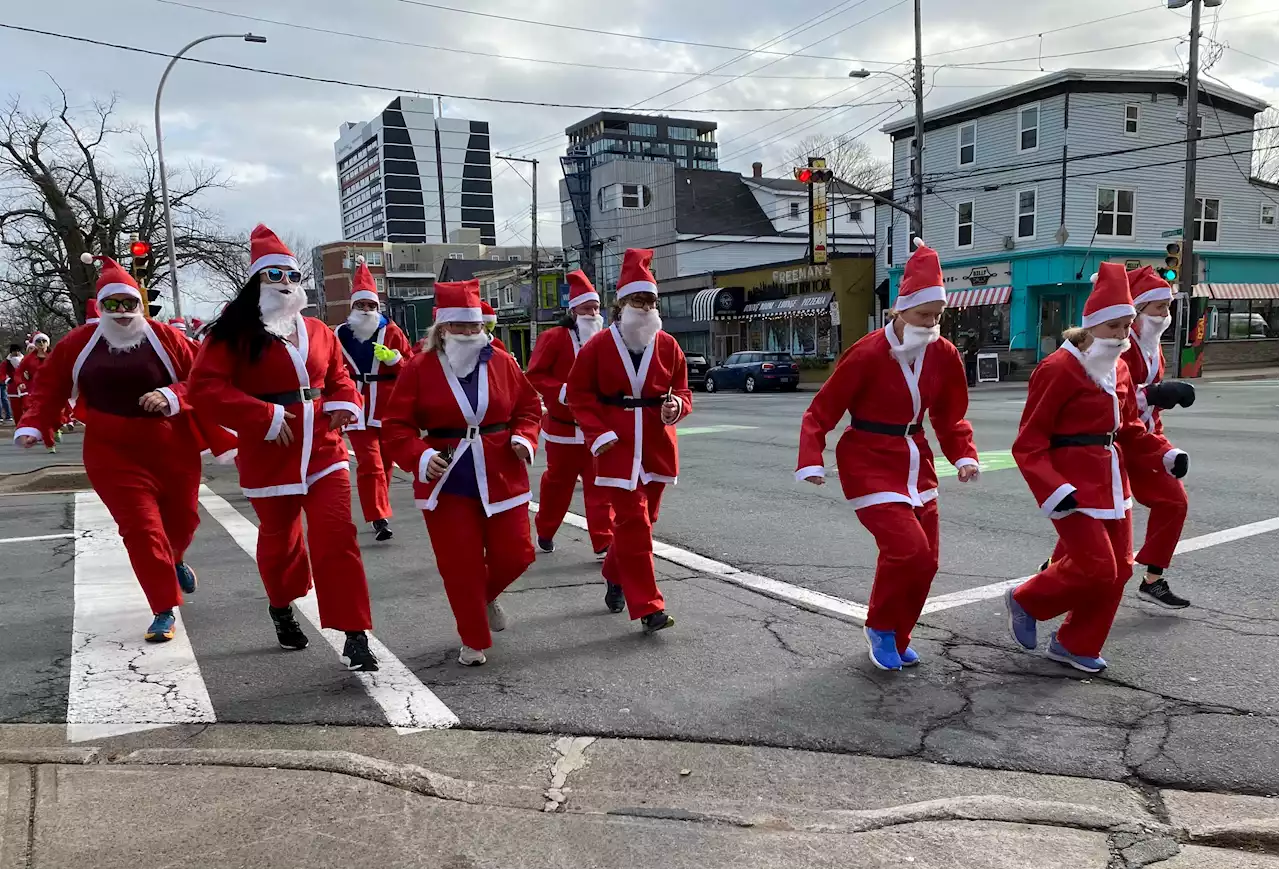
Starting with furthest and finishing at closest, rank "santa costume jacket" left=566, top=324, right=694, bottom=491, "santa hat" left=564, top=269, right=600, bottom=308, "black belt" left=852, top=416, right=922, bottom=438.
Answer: "santa hat" left=564, top=269, right=600, bottom=308, "santa costume jacket" left=566, top=324, right=694, bottom=491, "black belt" left=852, top=416, right=922, bottom=438

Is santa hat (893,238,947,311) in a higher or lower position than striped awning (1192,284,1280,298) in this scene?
lower

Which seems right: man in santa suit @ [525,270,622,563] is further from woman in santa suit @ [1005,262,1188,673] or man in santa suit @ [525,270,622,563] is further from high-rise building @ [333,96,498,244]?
high-rise building @ [333,96,498,244]

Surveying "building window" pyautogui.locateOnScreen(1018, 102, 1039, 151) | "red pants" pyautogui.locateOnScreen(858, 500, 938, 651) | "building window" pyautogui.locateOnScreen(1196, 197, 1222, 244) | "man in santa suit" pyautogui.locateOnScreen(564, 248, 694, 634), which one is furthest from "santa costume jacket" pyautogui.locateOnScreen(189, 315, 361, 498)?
"building window" pyautogui.locateOnScreen(1196, 197, 1222, 244)

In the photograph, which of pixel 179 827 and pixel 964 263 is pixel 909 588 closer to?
pixel 179 827

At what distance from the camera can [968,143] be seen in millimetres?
31781

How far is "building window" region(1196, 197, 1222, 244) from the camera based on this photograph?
31062 millimetres

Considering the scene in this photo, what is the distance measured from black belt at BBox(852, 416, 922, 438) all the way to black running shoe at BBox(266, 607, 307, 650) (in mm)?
3005

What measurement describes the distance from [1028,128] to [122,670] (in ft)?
104

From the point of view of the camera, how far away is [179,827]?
286 centimetres

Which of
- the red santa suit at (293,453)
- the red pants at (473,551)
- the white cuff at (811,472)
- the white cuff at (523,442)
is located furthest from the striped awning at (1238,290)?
the red santa suit at (293,453)

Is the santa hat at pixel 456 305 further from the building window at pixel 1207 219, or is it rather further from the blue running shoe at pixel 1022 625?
the building window at pixel 1207 219

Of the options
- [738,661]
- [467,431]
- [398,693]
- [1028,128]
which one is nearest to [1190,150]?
[1028,128]

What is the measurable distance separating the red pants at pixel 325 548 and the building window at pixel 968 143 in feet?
105

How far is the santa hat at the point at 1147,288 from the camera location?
5.07 metres
